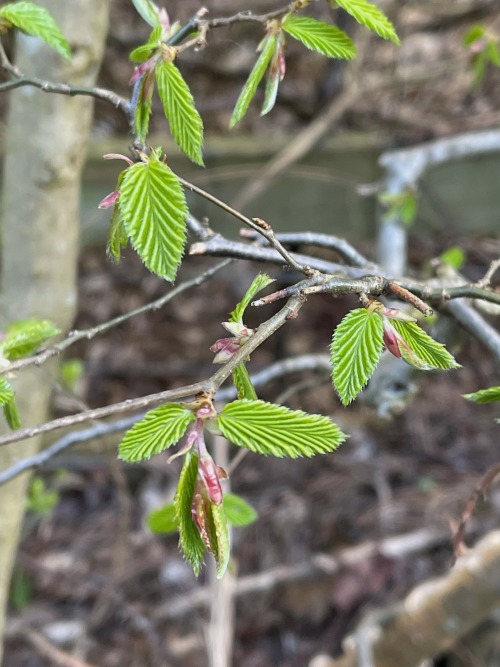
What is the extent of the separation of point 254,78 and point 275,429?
0.30 metres

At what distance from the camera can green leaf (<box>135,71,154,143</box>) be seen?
482mm

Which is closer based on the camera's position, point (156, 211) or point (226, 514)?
point (156, 211)

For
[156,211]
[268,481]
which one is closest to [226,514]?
[156,211]

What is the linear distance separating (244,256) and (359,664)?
1.09 metres

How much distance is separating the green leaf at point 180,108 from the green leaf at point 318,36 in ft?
0.39

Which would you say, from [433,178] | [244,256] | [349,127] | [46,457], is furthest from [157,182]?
[349,127]

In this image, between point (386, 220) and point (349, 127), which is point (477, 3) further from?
point (386, 220)

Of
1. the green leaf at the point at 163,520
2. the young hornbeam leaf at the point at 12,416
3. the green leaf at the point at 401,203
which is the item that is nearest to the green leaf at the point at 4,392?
the young hornbeam leaf at the point at 12,416

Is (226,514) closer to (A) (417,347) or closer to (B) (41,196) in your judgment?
(A) (417,347)

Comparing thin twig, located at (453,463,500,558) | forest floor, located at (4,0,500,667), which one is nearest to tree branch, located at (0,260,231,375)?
thin twig, located at (453,463,500,558)

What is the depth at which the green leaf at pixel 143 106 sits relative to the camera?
1.58 ft

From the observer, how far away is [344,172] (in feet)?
6.66

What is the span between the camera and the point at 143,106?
0.49 meters

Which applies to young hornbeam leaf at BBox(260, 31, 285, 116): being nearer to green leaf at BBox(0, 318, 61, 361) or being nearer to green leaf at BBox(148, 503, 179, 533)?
green leaf at BBox(0, 318, 61, 361)
